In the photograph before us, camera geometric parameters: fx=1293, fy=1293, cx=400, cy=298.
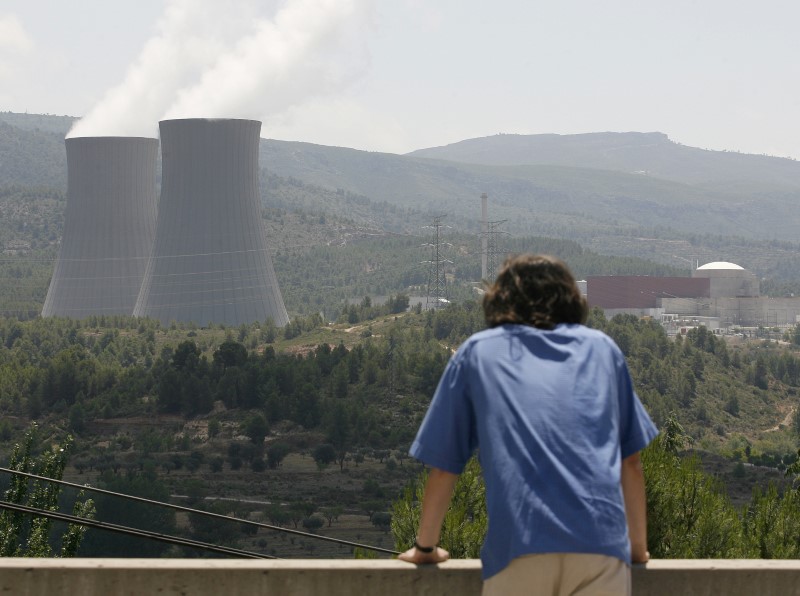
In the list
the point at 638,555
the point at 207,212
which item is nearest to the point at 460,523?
the point at 638,555

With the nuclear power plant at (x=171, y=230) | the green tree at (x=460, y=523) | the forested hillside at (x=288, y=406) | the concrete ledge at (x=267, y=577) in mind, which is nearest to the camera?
the concrete ledge at (x=267, y=577)

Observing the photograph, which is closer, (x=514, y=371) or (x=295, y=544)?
(x=514, y=371)

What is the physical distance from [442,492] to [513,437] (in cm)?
29

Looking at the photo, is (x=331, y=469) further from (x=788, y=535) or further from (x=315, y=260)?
(x=315, y=260)

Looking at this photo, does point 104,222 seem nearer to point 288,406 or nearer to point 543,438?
point 288,406

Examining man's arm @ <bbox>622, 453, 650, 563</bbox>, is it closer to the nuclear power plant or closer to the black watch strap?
the black watch strap

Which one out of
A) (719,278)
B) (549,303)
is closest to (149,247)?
(549,303)

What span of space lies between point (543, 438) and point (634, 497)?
0.43m

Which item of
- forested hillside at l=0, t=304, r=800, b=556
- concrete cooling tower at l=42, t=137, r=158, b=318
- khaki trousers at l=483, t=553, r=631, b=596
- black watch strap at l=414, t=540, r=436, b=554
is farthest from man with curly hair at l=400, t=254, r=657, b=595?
concrete cooling tower at l=42, t=137, r=158, b=318

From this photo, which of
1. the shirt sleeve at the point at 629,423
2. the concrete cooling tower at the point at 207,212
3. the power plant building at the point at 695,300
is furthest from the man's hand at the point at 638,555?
the power plant building at the point at 695,300

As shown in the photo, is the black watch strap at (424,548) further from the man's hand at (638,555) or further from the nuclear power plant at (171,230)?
the nuclear power plant at (171,230)

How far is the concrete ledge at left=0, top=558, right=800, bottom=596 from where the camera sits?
3939mm

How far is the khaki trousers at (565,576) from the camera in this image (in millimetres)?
3314

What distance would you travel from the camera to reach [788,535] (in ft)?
67.0
